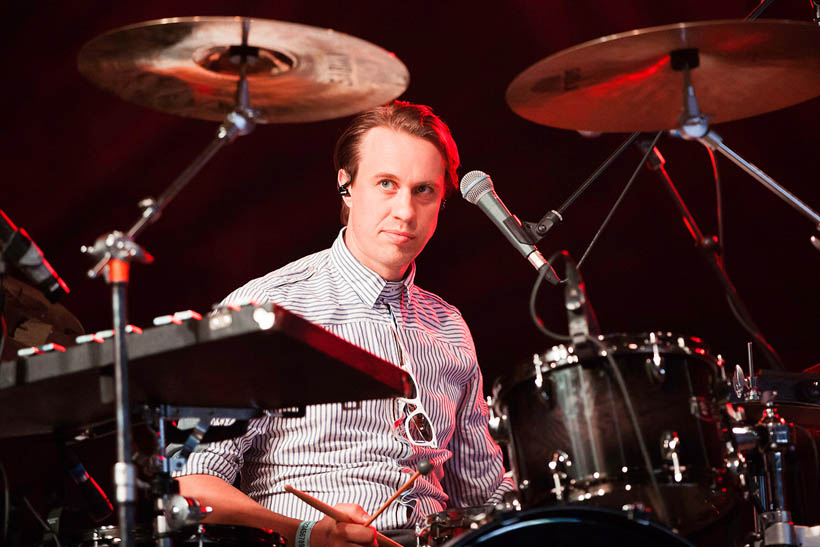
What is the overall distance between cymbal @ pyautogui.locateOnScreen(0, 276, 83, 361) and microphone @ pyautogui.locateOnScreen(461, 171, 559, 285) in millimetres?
1167

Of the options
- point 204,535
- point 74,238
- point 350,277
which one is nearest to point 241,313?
point 204,535

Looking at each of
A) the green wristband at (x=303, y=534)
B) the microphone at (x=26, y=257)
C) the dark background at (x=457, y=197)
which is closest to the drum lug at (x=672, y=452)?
the green wristband at (x=303, y=534)

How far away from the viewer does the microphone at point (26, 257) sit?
162 cm

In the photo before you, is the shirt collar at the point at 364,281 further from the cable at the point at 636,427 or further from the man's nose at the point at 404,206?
the cable at the point at 636,427

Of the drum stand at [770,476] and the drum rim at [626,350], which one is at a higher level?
the drum rim at [626,350]

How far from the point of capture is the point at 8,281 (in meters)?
2.63

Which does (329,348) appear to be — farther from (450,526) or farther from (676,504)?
(676,504)

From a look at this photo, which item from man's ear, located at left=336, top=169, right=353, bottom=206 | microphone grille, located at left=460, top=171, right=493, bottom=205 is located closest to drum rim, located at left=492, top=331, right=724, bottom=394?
microphone grille, located at left=460, top=171, right=493, bottom=205

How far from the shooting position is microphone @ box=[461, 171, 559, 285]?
93.0 inches

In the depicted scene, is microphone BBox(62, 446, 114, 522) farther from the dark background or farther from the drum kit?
the dark background

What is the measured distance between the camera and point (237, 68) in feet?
6.27

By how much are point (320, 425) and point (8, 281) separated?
94cm

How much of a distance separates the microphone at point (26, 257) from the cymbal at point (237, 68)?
15.3 inches

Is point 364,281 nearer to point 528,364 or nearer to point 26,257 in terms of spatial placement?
point 528,364
